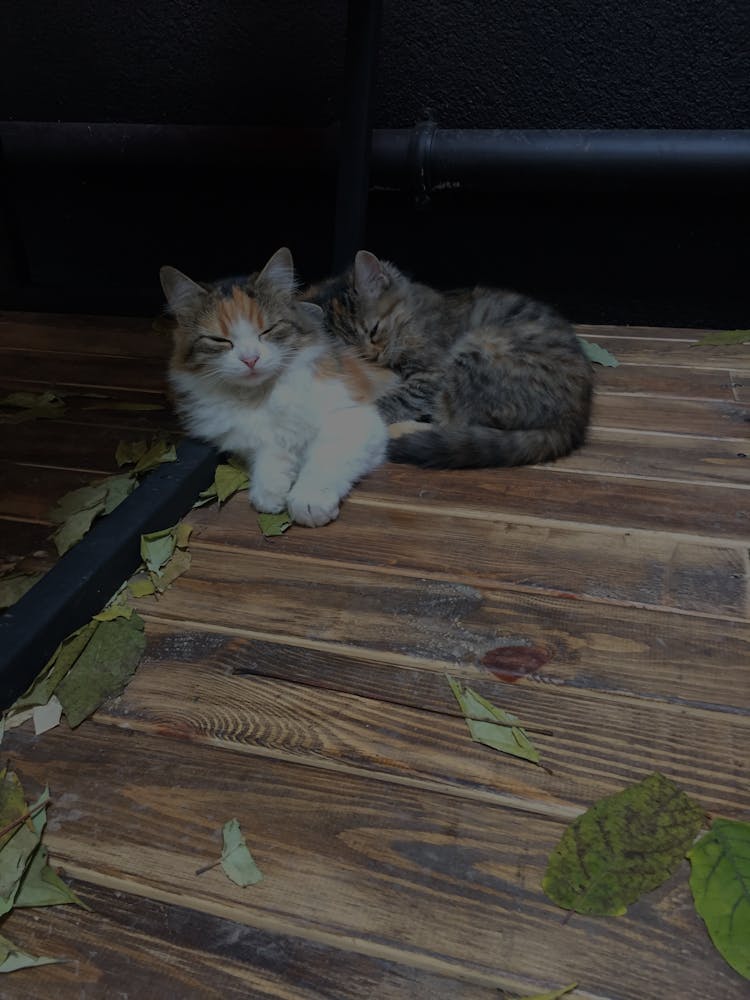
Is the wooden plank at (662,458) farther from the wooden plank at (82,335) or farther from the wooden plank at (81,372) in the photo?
the wooden plank at (82,335)

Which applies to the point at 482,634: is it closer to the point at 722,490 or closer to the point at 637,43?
the point at 722,490

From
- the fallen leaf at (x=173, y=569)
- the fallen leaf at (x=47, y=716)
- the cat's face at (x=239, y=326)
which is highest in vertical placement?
the cat's face at (x=239, y=326)

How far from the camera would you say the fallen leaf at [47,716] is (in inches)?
47.6

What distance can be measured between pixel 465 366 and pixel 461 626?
1.13m

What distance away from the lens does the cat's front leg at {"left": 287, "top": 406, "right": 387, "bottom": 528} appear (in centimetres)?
175

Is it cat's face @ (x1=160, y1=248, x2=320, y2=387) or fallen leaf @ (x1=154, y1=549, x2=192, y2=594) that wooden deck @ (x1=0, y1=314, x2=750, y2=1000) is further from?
cat's face @ (x1=160, y1=248, x2=320, y2=387)

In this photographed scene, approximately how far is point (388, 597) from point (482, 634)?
0.22m

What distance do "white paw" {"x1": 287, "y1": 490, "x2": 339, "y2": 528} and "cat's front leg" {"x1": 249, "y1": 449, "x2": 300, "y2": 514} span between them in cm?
4

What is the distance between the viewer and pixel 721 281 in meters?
3.13

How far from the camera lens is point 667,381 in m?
2.46

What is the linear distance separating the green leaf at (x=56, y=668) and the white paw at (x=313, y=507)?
1.71 feet

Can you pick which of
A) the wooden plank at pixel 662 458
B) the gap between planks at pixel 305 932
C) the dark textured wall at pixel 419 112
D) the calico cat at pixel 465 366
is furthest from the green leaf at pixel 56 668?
the dark textured wall at pixel 419 112

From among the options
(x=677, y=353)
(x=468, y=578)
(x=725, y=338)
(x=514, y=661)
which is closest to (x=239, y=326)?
(x=468, y=578)

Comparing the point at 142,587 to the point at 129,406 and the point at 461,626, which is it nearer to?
the point at 461,626
